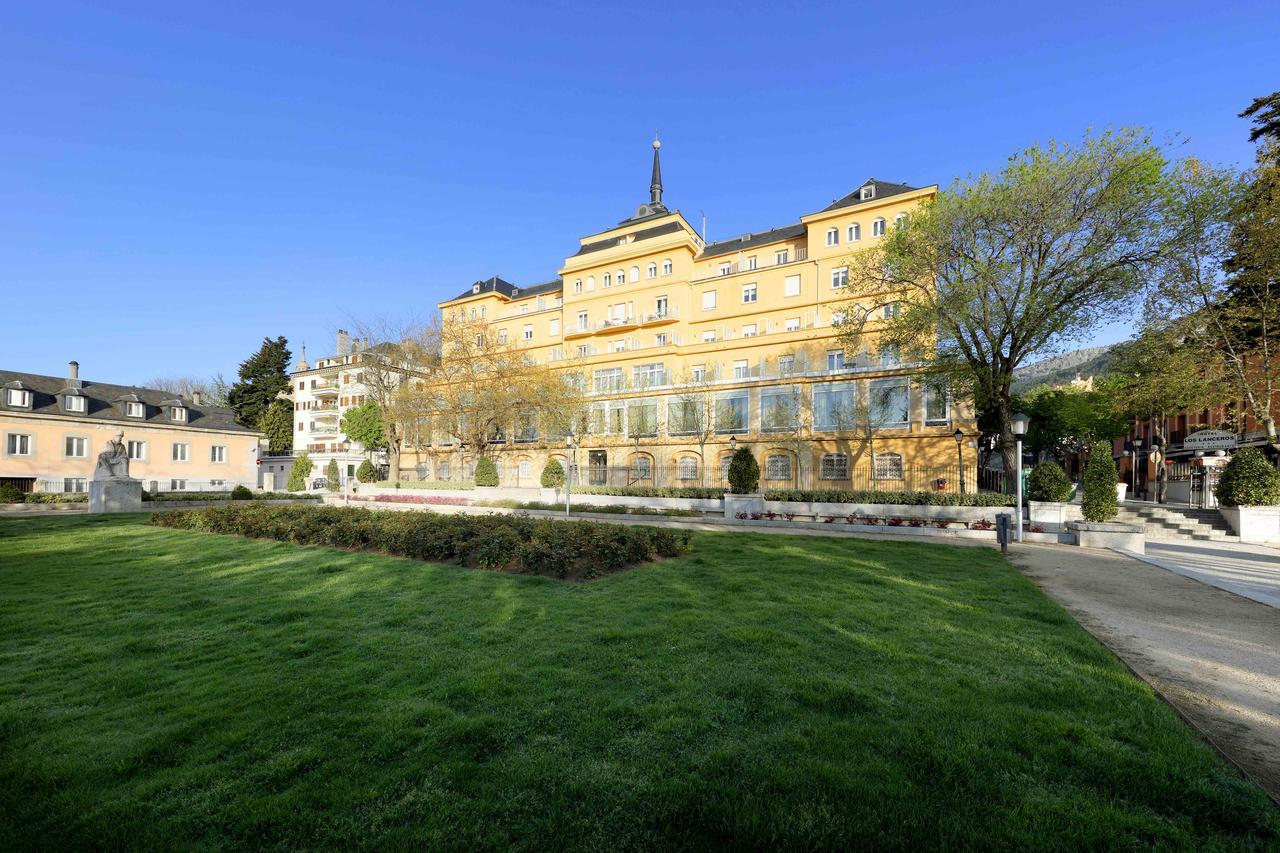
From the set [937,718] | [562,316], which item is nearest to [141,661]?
[937,718]

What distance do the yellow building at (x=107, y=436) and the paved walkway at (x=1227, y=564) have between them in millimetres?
54157

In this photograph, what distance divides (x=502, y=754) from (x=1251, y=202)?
2860 centimetres

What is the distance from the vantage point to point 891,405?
108ft

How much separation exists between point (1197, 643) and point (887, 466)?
94.0 feet

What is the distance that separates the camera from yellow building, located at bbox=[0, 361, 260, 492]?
3612 centimetres

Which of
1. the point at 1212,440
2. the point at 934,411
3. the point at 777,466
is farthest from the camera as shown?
the point at 777,466

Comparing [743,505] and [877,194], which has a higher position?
[877,194]

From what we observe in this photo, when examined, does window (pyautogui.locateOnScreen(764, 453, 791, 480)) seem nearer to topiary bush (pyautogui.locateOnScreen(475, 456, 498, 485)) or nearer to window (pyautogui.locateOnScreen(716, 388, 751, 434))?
window (pyautogui.locateOnScreen(716, 388, 751, 434))

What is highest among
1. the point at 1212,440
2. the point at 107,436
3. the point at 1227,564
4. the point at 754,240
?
the point at 754,240

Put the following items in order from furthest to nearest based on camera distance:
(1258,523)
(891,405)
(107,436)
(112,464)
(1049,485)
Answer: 1. (107,436)
2. (891,405)
3. (112,464)
4. (1049,485)
5. (1258,523)

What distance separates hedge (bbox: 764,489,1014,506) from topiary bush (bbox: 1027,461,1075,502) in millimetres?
896

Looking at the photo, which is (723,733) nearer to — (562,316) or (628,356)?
(628,356)

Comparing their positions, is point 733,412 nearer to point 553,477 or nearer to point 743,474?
point 553,477

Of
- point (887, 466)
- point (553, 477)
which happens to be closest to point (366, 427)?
point (553, 477)
